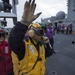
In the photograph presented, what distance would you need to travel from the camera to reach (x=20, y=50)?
2.27 meters

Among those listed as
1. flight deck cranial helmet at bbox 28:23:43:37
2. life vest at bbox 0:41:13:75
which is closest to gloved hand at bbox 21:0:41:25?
flight deck cranial helmet at bbox 28:23:43:37

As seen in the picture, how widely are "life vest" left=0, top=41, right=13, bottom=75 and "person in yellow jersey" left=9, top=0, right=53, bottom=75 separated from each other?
53 cm

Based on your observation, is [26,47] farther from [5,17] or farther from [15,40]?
[5,17]

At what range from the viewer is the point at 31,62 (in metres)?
2.44

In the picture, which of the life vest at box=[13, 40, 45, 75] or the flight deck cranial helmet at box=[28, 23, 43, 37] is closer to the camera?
the life vest at box=[13, 40, 45, 75]

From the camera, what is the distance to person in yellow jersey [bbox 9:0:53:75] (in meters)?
2.05

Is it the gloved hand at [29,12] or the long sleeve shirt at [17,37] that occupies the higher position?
the gloved hand at [29,12]

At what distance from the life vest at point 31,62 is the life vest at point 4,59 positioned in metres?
0.56

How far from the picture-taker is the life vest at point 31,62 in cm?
239

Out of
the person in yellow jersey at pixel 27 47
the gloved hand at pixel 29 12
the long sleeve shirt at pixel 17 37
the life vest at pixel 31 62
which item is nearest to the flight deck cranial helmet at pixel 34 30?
the person in yellow jersey at pixel 27 47

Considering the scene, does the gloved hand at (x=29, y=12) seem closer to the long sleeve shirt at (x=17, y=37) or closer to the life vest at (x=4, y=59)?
the long sleeve shirt at (x=17, y=37)

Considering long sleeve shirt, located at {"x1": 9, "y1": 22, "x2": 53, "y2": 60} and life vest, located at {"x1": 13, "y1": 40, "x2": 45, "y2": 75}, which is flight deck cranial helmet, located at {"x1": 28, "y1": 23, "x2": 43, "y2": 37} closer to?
life vest, located at {"x1": 13, "y1": 40, "x2": 45, "y2": 75}

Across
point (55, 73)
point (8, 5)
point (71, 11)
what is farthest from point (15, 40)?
point (71, 11)

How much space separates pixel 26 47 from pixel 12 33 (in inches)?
14.0
